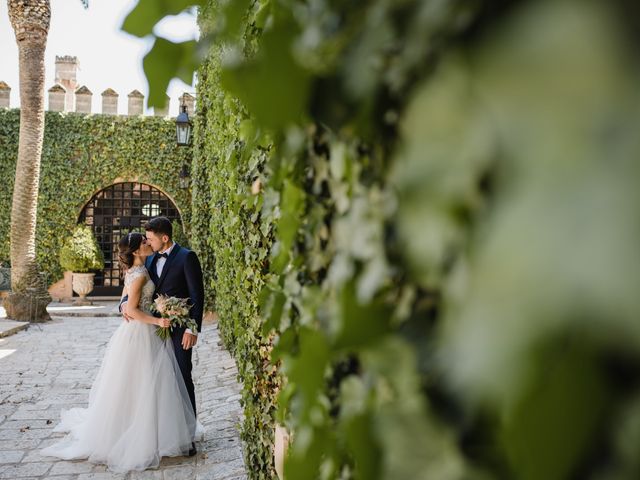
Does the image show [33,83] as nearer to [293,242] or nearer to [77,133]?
[77,133]

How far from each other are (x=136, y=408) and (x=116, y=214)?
39.7 ft

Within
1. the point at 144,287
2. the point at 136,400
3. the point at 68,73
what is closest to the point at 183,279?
the point at 144,287

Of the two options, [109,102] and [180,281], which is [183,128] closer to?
[180,281]

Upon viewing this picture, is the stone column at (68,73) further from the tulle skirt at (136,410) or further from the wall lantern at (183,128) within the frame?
the tulle skirt at (136,410)

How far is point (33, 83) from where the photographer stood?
412 inches

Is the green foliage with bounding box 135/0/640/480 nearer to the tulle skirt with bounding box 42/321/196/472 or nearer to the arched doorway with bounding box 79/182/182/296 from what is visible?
the tulle skirt with bounding box 42/321/196/472

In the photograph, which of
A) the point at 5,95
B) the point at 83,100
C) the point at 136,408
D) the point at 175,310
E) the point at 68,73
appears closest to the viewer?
the point at 175,310

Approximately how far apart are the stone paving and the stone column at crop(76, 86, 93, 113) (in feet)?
24.9

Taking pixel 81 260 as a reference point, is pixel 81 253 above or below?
above

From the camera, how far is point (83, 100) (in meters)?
15.1

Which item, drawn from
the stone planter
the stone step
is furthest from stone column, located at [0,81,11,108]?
the stone step

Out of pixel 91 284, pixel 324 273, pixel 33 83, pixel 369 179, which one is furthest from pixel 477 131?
pixel 91 284

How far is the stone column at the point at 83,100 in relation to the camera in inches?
595

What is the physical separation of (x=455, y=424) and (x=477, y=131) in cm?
25
